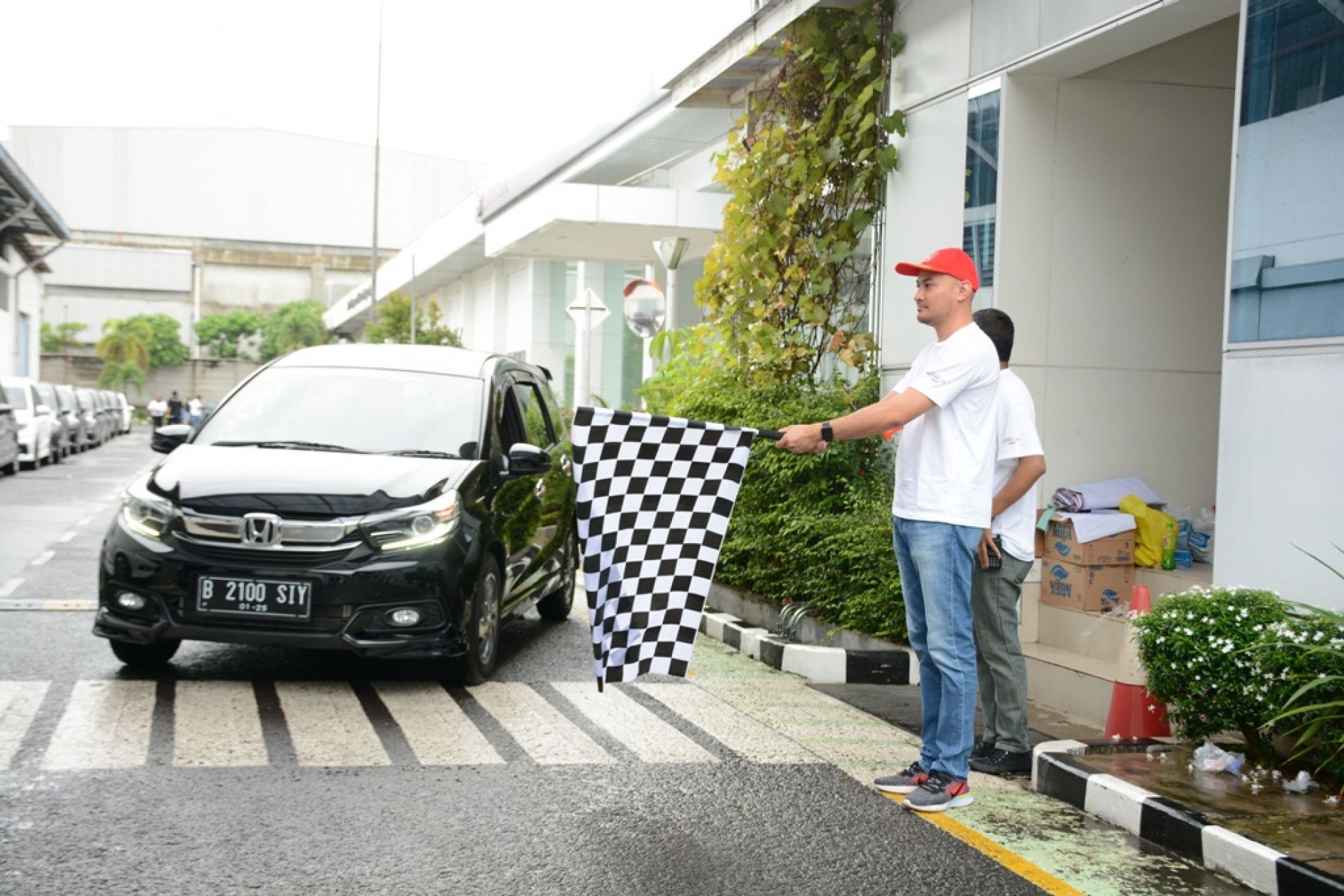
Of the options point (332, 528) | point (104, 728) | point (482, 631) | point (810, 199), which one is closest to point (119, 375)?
point (810, 199)

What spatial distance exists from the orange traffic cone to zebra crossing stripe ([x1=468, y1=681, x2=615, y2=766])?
222 centimetres

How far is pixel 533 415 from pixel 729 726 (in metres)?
2.94

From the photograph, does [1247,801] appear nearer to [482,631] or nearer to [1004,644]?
[1004,644]

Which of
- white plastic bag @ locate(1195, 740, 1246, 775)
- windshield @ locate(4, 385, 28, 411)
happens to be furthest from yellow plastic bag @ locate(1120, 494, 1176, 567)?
windshield @ locate(4, 385, 28, 411)

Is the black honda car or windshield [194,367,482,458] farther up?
windshield [194,367,482,458]

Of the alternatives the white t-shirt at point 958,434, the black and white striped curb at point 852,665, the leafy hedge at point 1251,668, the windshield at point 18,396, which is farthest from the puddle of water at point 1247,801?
the windshield at point 18,396

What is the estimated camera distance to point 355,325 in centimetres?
6988

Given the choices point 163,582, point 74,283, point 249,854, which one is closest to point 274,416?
point 163,582

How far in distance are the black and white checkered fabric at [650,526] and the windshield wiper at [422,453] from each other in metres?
2.30

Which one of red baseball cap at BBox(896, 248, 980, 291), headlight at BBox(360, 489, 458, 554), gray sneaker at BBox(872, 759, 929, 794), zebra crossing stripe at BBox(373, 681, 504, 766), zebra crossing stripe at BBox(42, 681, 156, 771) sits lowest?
zebra crossing stripe at BBox(373, 681, 504, 766)

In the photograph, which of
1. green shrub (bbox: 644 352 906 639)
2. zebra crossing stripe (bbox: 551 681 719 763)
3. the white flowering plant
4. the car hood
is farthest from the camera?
green shrub (bbox: 644 352 906 639)

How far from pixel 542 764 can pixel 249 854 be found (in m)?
1.48

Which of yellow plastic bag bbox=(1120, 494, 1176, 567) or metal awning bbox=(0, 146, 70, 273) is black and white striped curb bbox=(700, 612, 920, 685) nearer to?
yellow plastic bag bbox=(1120, 494, 1176, 567)

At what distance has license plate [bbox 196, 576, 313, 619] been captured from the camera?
251 inches
